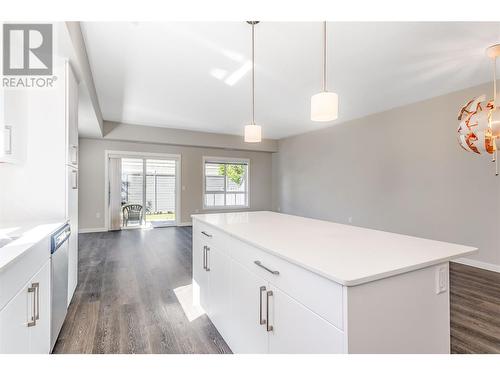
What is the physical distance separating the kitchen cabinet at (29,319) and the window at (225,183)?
6047 millimetres

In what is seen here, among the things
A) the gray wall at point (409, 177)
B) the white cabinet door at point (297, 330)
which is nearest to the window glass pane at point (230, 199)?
the gray wall at point (409, 177)

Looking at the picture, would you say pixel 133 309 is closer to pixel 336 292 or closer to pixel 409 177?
pixel 336 292

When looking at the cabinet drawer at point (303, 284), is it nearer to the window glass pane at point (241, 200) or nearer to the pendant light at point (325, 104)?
the pendant light at point (325, 104)

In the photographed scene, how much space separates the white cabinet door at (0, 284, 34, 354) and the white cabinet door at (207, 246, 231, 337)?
3.57 ft

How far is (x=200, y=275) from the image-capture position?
7.80 ft

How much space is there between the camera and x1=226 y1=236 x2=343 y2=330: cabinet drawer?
3.09 feet

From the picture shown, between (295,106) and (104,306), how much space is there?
4.17 metres

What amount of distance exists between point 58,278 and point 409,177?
200 inches

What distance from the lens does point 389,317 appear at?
3.31 feet

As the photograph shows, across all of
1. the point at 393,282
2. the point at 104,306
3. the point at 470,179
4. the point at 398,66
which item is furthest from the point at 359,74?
the point at 104,306

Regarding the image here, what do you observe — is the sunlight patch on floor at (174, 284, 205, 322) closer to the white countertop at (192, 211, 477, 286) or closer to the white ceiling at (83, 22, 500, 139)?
the white countertop at (192, 211, 477, 286)
